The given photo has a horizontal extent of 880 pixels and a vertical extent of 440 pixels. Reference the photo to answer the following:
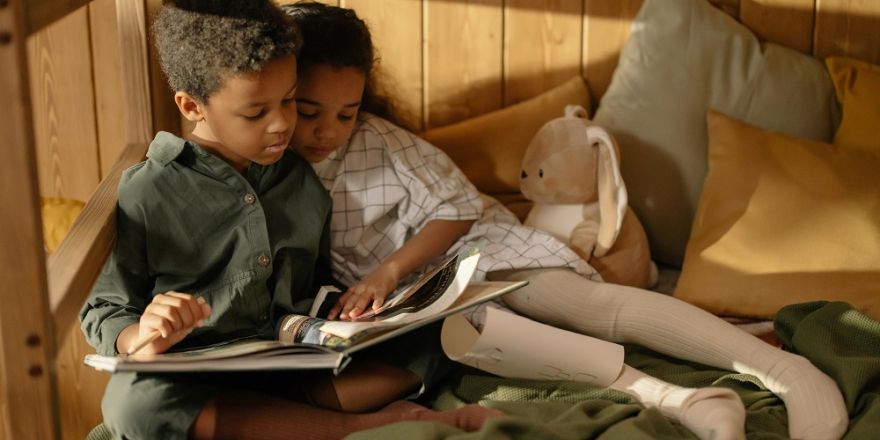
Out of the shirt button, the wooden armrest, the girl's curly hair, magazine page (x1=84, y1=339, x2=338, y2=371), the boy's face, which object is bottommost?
magazine page (x1=84, y1=339, x2=338, y2=371)

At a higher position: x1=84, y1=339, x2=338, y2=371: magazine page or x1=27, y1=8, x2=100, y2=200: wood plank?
x1=27, y1=8, x2=100, y2=200: wood plank

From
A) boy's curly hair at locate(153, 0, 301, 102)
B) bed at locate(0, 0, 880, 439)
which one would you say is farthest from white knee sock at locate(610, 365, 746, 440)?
boy's curly hair at locate(153, 0, 301, 102)

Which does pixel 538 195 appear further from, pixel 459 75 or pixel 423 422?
pixel 423 422

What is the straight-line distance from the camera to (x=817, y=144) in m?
1.60

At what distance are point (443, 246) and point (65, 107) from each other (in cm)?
69

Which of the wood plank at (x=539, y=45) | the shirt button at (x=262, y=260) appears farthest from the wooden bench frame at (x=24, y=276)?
the wood plank at (x=539, y=45)

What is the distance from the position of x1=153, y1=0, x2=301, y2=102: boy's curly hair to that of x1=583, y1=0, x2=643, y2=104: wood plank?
698 mm

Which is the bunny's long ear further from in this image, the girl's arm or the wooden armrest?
the wooden armrest

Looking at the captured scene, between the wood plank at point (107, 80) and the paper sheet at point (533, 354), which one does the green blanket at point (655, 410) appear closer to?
the paper sheet at point (533, 354)

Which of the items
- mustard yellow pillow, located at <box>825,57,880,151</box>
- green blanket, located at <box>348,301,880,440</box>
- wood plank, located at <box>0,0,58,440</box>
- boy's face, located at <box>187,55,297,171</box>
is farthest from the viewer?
mustard yellow pillow, located at <box>825,57,880,151</box>

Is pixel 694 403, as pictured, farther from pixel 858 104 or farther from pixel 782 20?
pixel 782 20

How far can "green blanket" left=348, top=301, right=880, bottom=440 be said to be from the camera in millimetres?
1082

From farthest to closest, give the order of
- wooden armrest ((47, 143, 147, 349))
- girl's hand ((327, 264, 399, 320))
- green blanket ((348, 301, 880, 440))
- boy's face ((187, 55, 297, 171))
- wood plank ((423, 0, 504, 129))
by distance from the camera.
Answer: wood plank ((423, 0, 504, 129)) < girl's hand ((327, 264, 399, 320)) < boy's face ((187, 55, 297, 171)) < green blanket ((348, 301, 880, 440)) < wooden armrest ((47, 143, 147, 349))

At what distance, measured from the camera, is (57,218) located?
167 centimetres
